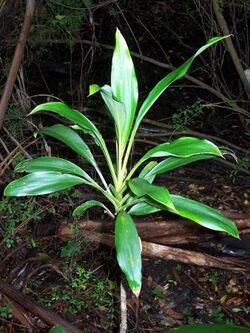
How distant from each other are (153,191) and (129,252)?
0.57ft

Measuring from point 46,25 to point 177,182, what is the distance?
1.36m

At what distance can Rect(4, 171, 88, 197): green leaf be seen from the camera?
1353 millimetres

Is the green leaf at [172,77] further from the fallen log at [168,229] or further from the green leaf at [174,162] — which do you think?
the fallen log at [168,229]

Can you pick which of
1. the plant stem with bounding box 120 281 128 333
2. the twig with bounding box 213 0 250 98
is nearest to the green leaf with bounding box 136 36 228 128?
the plant stem with bounding box 120 281 128 333

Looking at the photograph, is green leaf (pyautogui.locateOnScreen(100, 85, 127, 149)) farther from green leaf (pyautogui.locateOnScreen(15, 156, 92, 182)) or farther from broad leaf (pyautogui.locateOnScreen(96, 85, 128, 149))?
green leaf (pyautogui.locateOnScreen(15, 156, 92, 182))

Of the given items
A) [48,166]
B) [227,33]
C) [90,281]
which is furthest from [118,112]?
[227,33]

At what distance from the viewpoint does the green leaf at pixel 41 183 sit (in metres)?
1.35

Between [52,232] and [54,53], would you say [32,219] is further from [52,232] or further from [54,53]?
[54,53]

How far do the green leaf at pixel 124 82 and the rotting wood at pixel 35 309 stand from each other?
98 cm

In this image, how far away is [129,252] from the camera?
47.3 inches

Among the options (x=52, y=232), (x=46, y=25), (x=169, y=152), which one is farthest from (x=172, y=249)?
(x=46, y=25)

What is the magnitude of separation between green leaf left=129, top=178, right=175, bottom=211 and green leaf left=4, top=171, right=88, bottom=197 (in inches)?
7.2

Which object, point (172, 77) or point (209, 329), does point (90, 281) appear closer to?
point (209, 329)

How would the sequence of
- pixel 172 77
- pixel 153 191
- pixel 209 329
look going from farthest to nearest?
pixel 209 329 → pixel 172 77 → pixel 153 191
